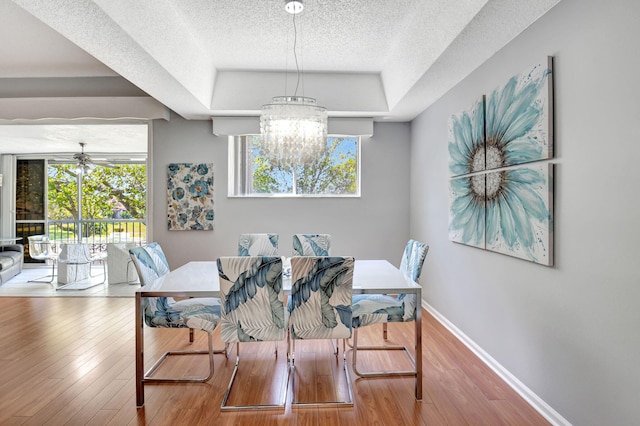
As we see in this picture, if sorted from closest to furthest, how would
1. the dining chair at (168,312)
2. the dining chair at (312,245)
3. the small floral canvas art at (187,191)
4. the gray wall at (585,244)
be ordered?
the gray wall at (585,244) → the dining chair at (168,312) → the dining chair at (312,245) → the small floral canvas art at (187,191)

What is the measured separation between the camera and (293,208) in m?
4.67

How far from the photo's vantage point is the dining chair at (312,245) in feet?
11.2

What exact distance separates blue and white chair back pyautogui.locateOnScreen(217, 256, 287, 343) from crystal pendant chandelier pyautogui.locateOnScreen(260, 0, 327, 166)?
3.07 feet

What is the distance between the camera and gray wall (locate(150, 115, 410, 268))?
461 centimetres

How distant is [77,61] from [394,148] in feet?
12.2

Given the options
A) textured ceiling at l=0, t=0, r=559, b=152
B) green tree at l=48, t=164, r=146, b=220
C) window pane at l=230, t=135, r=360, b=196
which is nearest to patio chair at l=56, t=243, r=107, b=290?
green tree at l=48, t=164, r=146, b=220

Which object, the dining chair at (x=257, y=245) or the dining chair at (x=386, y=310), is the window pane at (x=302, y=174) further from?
the dining chair at (x=386, y=310)

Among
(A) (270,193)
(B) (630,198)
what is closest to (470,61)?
(B) (630,198)

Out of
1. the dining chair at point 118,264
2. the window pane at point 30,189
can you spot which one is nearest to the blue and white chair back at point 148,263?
the dining chair at point 118,264

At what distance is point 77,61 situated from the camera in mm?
3697

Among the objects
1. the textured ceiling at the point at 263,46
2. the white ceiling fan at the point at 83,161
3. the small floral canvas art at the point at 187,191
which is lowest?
the small floral canvas art at the point at 187,191

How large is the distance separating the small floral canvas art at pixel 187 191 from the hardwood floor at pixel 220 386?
157 cm

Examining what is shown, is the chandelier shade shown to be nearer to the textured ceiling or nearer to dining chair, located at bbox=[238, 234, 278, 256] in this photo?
the textured ceiling

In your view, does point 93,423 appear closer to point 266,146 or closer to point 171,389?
point 171,389
